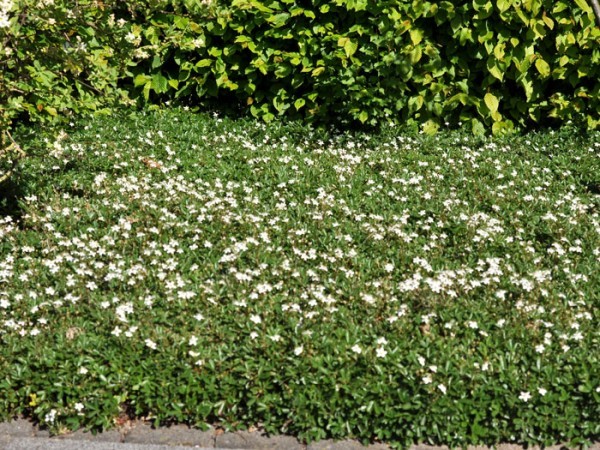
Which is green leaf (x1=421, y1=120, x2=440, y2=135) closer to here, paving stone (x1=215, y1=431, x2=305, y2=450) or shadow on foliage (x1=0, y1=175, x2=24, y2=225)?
shadow on foliage (x1=0, y1=175, x2=24, y2=225)

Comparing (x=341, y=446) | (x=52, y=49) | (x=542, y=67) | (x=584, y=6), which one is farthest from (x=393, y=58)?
(x=341, y=446)

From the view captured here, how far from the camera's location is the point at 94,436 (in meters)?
4.14

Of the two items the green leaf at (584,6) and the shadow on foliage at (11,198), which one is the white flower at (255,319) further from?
the green leaf at (584,6)

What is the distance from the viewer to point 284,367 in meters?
4.26

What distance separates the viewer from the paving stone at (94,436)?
412 cm

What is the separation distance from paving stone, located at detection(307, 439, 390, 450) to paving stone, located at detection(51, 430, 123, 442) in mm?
940

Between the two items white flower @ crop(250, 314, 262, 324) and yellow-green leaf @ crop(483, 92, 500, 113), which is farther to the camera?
yellow-green leaf @ crop(483, 92, 500, 113)

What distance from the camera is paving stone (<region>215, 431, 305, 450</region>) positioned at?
409 centimetres

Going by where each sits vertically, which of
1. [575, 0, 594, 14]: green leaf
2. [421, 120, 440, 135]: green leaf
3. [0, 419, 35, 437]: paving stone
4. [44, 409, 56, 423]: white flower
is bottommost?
[0, 419, 35, 437]: paving stone

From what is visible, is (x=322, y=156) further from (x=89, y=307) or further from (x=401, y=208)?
(x=89, y=307)

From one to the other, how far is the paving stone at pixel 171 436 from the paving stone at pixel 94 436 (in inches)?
1.9

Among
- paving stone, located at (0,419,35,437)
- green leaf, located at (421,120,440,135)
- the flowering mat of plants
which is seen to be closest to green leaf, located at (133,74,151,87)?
the flowering mat of plants

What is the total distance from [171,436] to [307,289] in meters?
1.25

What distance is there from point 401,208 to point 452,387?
2.12 metres
